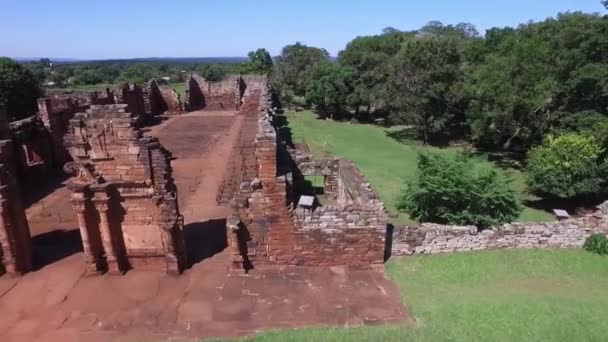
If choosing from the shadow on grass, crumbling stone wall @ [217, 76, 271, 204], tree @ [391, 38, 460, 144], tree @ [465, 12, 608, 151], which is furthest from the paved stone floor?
tree @ [391, 38, 460, 144]

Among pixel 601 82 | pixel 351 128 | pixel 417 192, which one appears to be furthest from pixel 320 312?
pixel 351 128

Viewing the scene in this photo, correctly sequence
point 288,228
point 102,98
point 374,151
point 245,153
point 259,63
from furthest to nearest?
point 259,63
point 102,98
point 374,151
point 245,153
point 288,228

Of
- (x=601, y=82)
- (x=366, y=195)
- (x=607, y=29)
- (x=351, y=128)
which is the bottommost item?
(x=351, y=128)

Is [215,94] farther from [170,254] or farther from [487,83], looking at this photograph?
[170,254]

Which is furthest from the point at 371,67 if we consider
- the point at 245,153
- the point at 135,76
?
the point at 135,76

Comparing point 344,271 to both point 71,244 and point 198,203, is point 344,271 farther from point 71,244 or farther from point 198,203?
point 71,244

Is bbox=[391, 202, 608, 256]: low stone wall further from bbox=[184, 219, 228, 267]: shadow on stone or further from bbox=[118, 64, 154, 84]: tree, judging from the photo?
bbox=[118, 64, 154, 84]: tree
